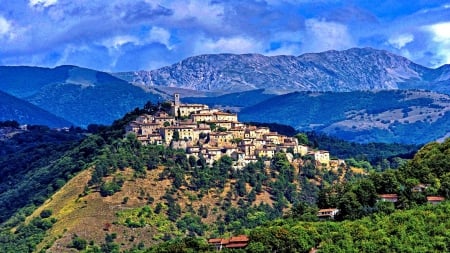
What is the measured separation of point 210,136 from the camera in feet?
526

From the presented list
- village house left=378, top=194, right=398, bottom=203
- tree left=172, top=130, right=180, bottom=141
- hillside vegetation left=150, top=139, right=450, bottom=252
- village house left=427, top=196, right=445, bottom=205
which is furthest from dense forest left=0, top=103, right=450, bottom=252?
village house left=427, top=196, right=445, bottom=205

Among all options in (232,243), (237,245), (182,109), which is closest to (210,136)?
(182,109)

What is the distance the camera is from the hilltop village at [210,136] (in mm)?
158125

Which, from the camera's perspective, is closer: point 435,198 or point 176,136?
point 435,198

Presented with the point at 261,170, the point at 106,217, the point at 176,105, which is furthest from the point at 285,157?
the point at 106,217

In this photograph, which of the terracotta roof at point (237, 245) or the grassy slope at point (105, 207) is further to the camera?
the grassy slope at point (105, 207)

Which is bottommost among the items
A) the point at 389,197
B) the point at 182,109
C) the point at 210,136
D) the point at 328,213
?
the point at 328,213

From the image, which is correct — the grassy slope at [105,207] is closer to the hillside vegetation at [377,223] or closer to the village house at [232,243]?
the hillside vegetation at [377,223]

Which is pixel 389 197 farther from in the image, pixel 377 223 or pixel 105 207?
pixel 105 207

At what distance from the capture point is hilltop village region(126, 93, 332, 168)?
6225 inches

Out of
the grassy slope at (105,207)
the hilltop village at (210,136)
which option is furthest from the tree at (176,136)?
the grassy slope at (105,207)

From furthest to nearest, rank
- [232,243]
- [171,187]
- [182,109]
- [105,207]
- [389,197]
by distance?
1. [182,109]
2. [171,187]
3. [105,207]
4. [389,197]
5. [232,243]

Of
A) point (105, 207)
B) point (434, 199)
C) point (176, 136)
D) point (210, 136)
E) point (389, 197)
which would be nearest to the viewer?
point (434, 199)

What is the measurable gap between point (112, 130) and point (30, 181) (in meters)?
16.8
